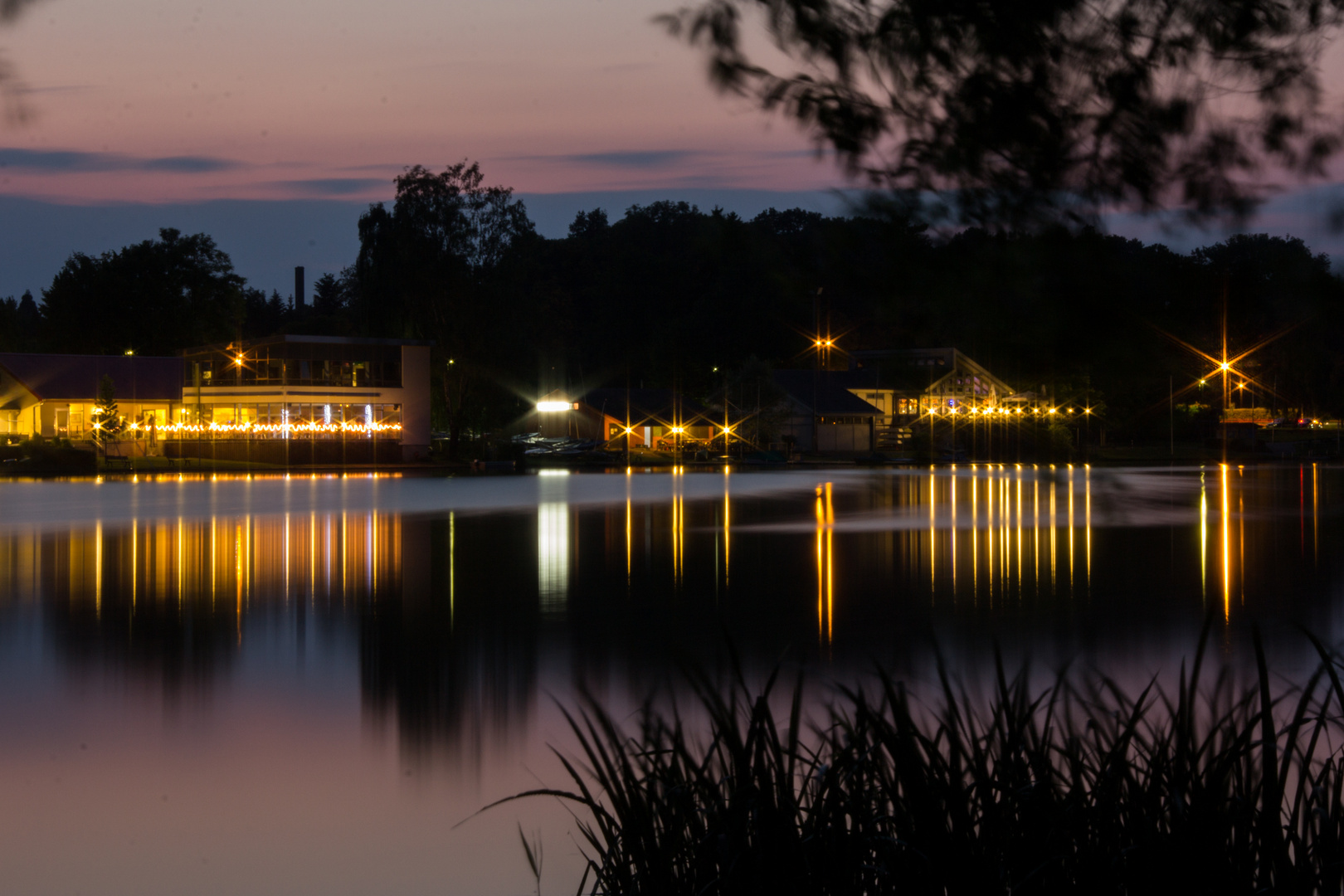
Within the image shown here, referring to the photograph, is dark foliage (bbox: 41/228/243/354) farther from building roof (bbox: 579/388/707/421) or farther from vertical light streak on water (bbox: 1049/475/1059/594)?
vertical light streak on water (bbox: 1049/475/1059/594)

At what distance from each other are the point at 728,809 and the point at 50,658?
8357mm

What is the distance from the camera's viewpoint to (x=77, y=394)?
69.9 metres

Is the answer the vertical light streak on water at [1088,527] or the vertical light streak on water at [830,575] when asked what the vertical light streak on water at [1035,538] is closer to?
the vertical light streak on water at [1088,527]

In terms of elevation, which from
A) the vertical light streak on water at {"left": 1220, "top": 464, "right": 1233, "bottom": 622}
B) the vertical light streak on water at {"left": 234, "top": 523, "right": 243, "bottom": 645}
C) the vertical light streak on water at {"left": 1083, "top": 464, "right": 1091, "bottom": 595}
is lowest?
the vertical light streak on water at {"left": 1220, "top": 464, "right": 1233, "bottom": 622}

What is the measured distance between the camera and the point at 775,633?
11984mm

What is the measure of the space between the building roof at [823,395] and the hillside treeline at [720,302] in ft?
6.65

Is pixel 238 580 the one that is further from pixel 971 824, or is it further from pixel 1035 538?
pixel 971 824

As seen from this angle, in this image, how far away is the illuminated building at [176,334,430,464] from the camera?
71.6 metres

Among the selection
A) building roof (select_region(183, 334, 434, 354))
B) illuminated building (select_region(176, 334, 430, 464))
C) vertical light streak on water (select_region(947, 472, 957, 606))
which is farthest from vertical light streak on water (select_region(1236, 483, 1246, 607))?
illuminated building (select_region(176, 334, 430, 464))

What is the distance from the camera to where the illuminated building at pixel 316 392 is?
7162cm

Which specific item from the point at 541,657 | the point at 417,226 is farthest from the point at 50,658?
the point at 417,226

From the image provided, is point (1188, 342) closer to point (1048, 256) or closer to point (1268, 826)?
point (1048, 256)

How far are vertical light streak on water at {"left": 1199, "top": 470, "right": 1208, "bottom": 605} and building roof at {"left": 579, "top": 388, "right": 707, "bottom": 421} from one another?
50.0 meters

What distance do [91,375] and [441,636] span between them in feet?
217
